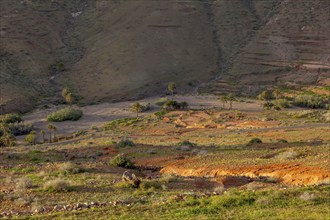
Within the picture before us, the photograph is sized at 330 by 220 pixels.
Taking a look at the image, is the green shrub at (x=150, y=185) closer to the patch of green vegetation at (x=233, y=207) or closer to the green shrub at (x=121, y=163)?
the patch of green vegetation at (x=233, y=207)

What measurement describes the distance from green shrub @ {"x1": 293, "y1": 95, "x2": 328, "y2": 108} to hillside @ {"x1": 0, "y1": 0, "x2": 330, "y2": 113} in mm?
9273

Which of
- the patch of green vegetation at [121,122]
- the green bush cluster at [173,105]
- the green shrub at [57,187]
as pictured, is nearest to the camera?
the green shrub at [57,187]

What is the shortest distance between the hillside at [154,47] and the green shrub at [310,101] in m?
9.27

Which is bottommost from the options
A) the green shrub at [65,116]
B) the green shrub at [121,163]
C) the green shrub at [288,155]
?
the green shrub at [65,116]

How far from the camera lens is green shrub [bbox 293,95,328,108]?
55125 millimetres

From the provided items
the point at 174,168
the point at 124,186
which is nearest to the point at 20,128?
the point at 174,168

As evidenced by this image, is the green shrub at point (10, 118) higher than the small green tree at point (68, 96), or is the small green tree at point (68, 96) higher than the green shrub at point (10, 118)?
the small green tree at point (68, 96)

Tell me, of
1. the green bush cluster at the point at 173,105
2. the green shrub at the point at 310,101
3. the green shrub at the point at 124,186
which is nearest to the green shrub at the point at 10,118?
the green bush cluster at the point at 173,105

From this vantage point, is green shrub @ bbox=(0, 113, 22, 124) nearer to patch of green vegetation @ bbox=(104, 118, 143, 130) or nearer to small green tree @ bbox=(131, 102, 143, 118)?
patch of green vegetation @ bbox=(104, 118, 143, 130)

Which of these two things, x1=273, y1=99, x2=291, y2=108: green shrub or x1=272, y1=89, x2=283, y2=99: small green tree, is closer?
x1=273, y1=99, x2=291, y2=108: green shrub

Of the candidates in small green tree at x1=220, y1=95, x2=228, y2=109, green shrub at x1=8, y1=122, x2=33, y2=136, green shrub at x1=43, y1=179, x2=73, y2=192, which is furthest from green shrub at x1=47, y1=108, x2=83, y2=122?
green shrub at x1=43, y1=179, x2=73, y2=192

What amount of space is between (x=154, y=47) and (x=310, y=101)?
29.4 metres

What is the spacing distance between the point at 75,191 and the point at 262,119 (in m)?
31.6

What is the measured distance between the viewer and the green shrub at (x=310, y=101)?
181ft
